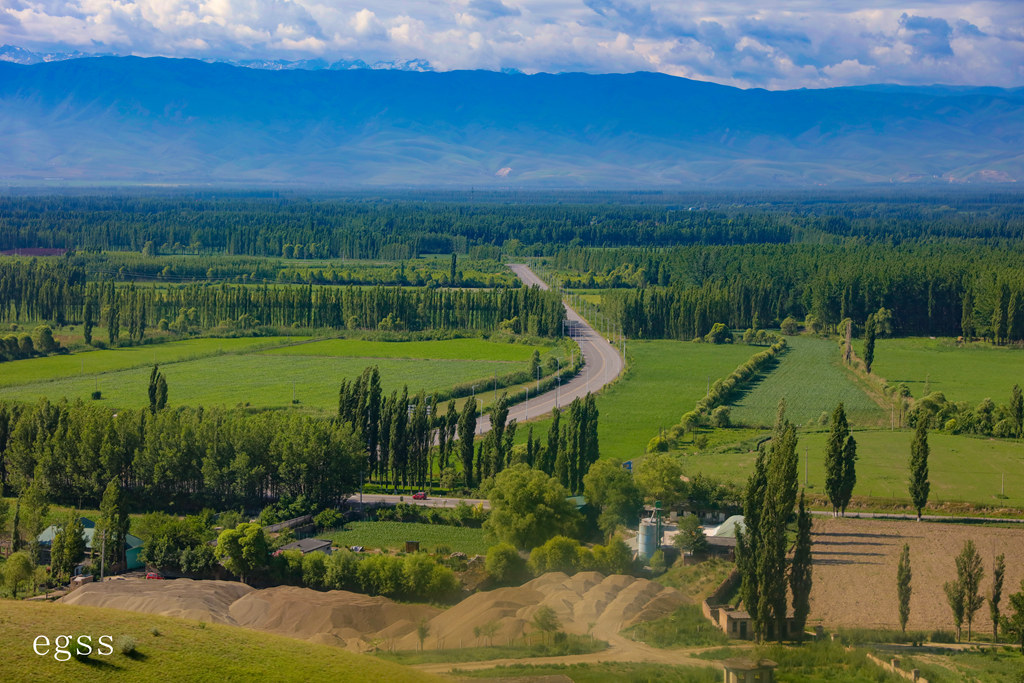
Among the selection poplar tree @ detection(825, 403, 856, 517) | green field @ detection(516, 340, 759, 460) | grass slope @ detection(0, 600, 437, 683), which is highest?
poplar tree @ detection(825, 403, 856, 517)

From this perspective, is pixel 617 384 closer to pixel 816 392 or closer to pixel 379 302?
pixel 816 392

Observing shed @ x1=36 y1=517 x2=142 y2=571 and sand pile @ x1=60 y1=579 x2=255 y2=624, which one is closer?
sand pile @ x1=60 y1=579 x2=255 y2=624

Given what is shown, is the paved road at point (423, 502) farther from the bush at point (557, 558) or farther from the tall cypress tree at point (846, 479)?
the tall cypress tree at point (846, 479)

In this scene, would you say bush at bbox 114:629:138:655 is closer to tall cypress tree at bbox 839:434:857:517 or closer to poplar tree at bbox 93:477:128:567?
poplar tree at bbox 93:477:128:567

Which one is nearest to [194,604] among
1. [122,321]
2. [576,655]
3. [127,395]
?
[576,655]

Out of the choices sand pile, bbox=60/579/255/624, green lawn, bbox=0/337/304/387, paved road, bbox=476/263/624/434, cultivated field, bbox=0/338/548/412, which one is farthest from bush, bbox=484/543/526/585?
green lawn, bbox=0/337/304/387

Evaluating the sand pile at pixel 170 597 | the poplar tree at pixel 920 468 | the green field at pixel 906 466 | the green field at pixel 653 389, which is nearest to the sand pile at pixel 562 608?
the sand pile at pixel 170 597

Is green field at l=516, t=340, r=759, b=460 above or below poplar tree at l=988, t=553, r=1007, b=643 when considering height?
below
